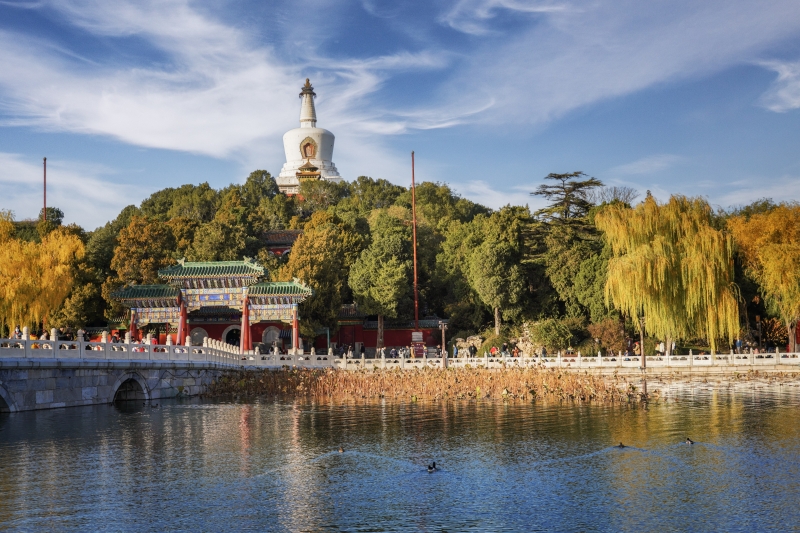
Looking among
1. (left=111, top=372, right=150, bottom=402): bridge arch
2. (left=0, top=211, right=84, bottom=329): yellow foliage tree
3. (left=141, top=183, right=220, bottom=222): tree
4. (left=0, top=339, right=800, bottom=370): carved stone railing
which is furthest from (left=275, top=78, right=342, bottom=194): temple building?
(left=111, top=372, right=150, bottom=402): bridge arch

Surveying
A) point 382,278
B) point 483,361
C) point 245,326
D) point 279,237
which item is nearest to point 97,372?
point 245,326

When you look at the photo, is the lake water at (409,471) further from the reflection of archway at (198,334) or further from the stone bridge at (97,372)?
the reflection of archway at (198,334)

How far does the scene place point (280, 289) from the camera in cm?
4244

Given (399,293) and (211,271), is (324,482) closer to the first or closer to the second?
(211,271)

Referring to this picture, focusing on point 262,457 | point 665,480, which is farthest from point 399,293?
point 665,480

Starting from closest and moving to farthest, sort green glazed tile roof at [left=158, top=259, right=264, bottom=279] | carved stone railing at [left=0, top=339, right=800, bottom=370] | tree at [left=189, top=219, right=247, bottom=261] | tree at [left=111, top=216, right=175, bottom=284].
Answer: carved stone railing at [left=0, top=339, right=800, bottom=370]
green glazed tile roof at [left=158, top=259, right=264, bottom=279]
tree at [left=111, top=216, right=175, bottom=284]
tree at [left=189, top=219, right=247, bottom=261]

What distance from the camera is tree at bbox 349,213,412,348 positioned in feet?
160

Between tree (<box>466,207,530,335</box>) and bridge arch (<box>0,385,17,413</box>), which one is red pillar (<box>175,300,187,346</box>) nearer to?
tree (<box>466,207,530,335</box>)

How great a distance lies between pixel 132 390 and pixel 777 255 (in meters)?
28.4

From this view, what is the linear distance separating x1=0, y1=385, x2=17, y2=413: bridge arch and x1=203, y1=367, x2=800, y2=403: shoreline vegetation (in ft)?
33.1

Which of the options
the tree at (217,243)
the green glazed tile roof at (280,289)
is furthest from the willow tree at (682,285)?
the tree at (217,243)

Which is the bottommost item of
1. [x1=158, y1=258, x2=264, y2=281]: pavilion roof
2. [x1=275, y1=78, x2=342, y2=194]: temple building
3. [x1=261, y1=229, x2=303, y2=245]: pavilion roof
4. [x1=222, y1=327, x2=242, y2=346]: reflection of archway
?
[x1=222, y1=327, x2=242, y2=346]: reflection of archway

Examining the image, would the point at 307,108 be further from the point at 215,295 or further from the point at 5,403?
the point at 5,403

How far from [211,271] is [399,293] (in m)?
11.5
